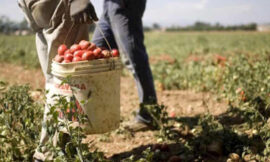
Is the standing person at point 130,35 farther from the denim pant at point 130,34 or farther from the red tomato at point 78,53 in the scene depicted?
the red tomato at point 78,53

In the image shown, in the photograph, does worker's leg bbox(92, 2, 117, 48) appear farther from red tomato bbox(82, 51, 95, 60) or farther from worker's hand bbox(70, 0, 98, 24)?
red tomato bbox(82, 51, 95, 60)

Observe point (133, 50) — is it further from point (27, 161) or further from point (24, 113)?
point (27, 161)

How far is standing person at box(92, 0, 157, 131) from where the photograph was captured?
2.58m

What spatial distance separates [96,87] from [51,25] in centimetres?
62

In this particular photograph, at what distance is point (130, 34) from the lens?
259 cm

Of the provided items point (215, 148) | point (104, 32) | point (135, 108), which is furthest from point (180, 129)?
point (104, 32)

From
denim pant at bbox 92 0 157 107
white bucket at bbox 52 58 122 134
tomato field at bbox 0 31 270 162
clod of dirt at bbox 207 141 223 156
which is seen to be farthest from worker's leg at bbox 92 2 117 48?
clod of dirt at bbox 207 141 223 156

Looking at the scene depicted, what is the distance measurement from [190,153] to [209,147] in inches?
6.1

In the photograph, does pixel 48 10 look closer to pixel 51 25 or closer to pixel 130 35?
pixel 51 25

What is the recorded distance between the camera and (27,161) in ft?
6.70

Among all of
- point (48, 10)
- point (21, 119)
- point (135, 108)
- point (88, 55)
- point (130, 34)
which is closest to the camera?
point (88, 55)

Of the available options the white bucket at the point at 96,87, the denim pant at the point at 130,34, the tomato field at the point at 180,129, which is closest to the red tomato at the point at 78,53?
the white bucket at the point at 96,87

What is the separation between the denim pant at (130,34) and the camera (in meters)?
2.58

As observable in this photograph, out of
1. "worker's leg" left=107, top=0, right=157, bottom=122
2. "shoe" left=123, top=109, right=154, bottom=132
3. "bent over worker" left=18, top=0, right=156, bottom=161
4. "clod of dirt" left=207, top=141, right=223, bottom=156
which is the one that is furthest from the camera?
"shoe" left=123, top=109, right=154, bottom=132
